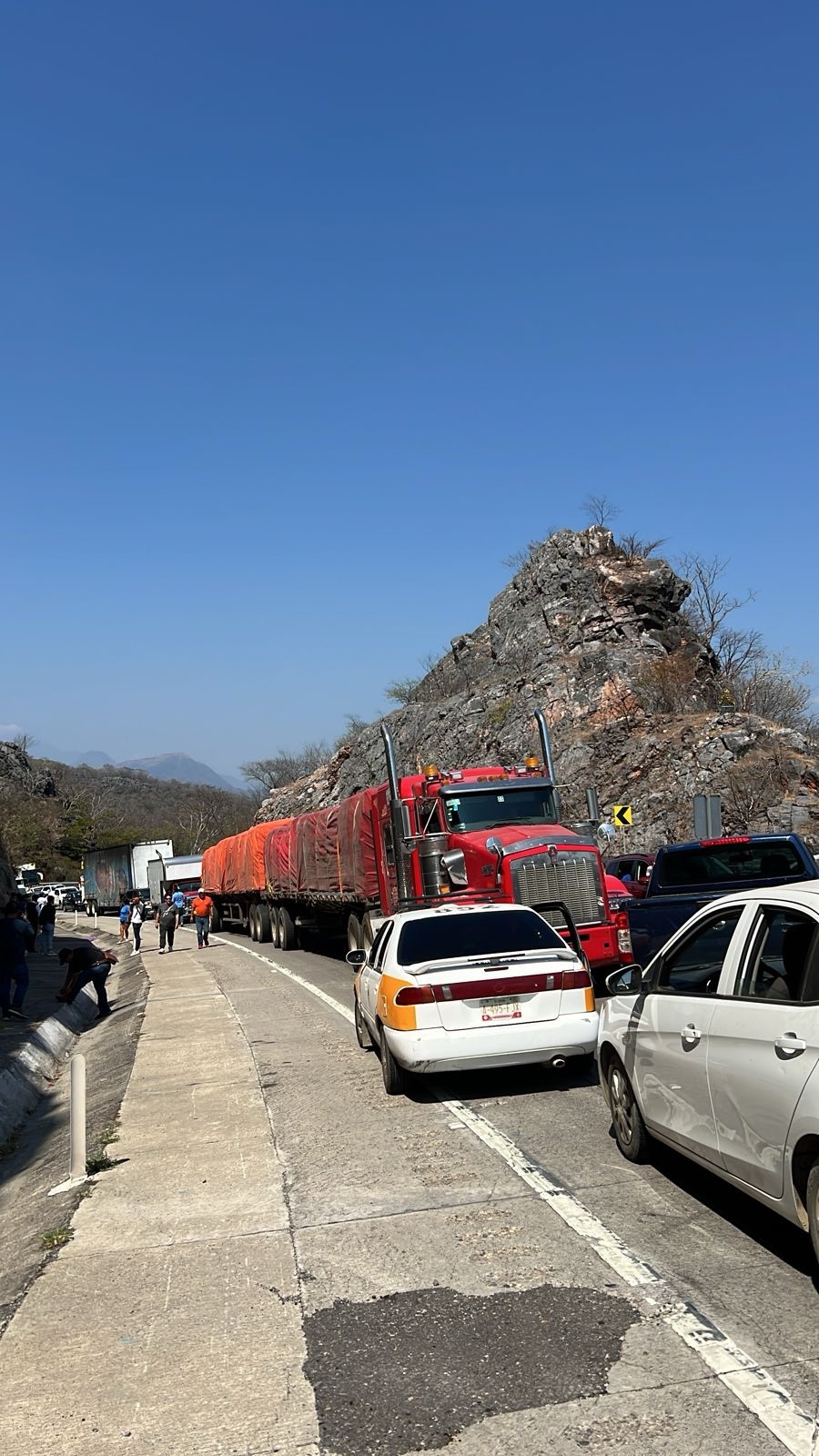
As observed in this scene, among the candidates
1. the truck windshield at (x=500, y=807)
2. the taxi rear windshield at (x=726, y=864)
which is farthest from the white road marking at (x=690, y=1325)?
the truck windshield at (x=500, y=807)

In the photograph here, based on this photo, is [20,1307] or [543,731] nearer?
[20,1307]

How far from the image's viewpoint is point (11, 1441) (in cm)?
436

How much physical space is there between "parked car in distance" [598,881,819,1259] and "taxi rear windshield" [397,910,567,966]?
2.65 m

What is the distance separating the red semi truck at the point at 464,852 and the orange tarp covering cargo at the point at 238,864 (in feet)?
26.6

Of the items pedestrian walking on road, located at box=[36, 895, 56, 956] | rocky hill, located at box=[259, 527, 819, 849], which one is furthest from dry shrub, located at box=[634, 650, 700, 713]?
pedestrian walking on road, located at box=[36, 895, 56, 956]

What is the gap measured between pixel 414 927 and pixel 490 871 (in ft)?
17.6

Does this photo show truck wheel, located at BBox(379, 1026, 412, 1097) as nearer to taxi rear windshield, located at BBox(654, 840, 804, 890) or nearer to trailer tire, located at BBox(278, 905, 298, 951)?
taxi rear windshield, located at BBox(654, 840, 804, 890)

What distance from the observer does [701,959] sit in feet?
20.7

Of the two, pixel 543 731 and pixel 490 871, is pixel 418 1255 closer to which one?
pixel 490 871

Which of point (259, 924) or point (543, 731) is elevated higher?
point (543, 731)

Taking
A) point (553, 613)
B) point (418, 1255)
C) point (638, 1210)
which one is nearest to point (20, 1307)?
point (418, 1255)

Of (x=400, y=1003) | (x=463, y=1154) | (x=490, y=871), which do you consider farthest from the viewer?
(x=490, y=871)

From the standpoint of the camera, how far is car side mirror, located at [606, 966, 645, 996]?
23.0 ft

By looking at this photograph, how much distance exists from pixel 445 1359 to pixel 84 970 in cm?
1526
